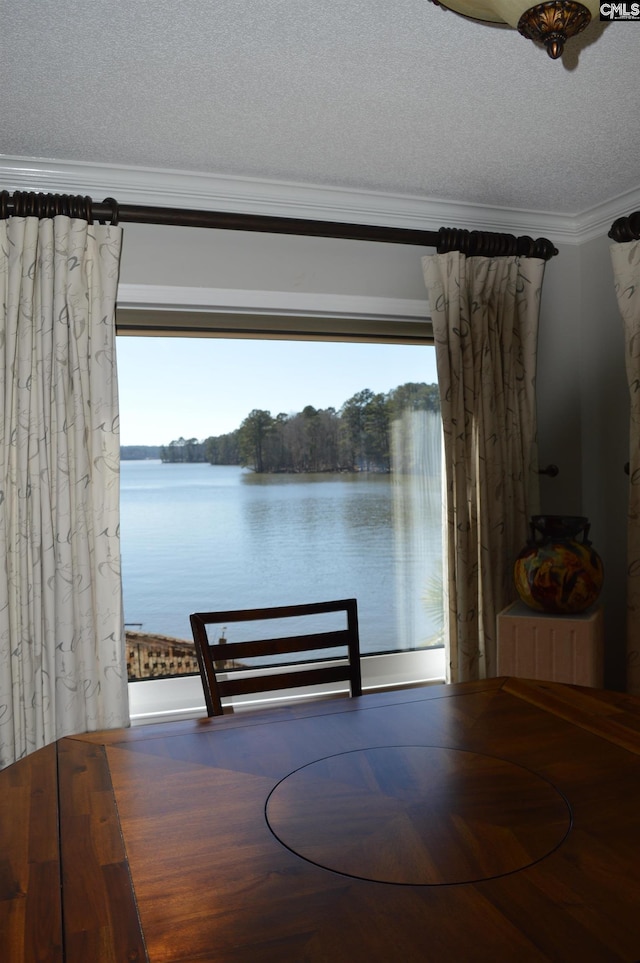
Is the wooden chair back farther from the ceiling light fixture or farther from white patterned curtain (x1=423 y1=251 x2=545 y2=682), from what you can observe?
the ceiling light fixture

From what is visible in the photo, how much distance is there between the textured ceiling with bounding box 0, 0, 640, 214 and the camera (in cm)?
187

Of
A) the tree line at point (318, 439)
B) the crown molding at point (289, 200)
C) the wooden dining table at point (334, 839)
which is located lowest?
the wooden dining table at point (334, 839)

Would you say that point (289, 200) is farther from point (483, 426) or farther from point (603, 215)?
point (603, 215)

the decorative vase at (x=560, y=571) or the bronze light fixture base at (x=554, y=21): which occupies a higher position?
the bronze light fixture base at (x=554, y=21)

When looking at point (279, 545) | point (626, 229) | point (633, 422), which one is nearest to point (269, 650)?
point (279, 545)

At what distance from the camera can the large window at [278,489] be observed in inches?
118

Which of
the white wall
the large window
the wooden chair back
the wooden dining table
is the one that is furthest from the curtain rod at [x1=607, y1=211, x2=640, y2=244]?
the wooden dining table

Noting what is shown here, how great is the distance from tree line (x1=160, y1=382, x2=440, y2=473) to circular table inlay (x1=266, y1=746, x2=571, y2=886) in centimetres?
183

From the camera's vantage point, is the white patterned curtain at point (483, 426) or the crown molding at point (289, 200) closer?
the crown molding at point (289, 200)

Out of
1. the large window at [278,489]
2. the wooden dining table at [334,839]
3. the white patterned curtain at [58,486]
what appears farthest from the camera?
the large window at [278,489]

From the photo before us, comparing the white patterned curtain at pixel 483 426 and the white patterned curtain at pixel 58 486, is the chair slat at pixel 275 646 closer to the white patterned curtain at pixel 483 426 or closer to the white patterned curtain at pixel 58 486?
the white patterned curtain at pixel 58 486

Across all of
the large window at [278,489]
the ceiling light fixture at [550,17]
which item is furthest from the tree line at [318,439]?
the ceiling light fixture at [550,17]

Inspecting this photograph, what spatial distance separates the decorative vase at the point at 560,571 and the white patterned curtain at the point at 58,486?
146 cm

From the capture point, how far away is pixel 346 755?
1.44 m
